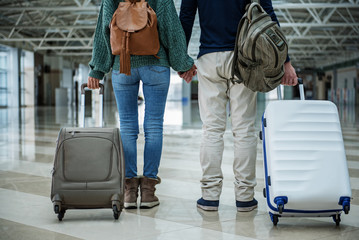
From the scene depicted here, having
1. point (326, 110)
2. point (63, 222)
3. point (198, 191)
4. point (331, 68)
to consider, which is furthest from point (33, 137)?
point (331, 68)

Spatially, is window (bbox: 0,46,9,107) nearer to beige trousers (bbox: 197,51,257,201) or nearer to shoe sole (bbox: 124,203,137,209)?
shoe sole (bbox: 124,203,137,209)

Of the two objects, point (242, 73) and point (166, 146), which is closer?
point (242, 73)

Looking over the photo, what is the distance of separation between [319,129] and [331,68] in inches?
1837

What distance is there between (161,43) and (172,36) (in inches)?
3.6

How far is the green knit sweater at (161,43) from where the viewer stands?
273 cm

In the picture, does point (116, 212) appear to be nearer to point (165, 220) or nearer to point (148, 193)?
point (165, 220)

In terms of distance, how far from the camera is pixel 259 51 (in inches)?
95.7

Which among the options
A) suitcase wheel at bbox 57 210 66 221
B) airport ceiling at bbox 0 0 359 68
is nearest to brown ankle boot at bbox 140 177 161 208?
suitcase wheel at bbox 57 210 66 221

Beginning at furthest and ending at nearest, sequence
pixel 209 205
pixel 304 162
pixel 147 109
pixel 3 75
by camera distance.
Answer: pixel 3 75, pixel 147 109, pixel 209 205, pixel 304 162

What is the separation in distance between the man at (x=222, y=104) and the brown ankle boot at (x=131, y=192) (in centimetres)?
38

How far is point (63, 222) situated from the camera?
2434 millimetres

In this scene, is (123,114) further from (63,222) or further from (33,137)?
(33,137)

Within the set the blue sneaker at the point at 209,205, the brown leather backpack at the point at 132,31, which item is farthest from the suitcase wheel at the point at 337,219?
the brown leather backpack at the point at 132,31

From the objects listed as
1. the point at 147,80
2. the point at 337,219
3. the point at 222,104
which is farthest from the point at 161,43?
the point at 337,219
